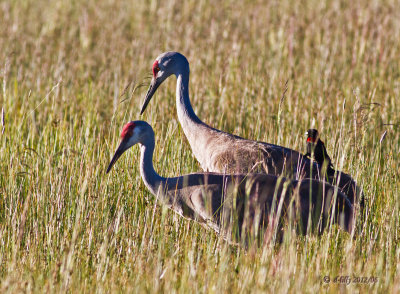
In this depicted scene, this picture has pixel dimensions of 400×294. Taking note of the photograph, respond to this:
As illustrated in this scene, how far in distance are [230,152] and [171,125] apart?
1.97ft

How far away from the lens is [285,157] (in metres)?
4.93

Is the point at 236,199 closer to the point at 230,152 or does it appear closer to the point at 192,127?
the point at 230,152

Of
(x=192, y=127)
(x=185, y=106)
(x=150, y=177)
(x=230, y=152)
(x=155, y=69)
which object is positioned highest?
(x=155, y=69)

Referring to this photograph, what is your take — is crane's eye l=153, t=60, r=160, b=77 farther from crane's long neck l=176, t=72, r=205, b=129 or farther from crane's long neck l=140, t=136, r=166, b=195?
crane's long neck l=140, t=136, r=166, b=195

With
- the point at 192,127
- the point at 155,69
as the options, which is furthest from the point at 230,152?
the point at 155,69

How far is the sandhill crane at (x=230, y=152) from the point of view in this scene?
489 cm

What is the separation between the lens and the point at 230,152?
199 inches

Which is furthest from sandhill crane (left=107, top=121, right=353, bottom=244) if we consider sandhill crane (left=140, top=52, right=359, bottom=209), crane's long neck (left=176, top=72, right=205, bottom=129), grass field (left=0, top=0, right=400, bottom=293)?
crane's long neck (left=176, top=72, right=205, bottom=129)

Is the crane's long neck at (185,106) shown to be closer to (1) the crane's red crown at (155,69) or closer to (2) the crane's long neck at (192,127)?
(2) the crane's long neck at (192,127)

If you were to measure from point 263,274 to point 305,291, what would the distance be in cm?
25

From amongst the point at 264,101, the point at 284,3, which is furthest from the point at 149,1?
the point at 264,101

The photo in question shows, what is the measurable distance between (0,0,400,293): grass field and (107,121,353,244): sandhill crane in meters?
0.13

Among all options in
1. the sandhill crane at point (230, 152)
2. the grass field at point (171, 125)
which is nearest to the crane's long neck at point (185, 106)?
the sandhill crane at point (230, 152)

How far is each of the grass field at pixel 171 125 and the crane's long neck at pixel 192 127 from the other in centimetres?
13
